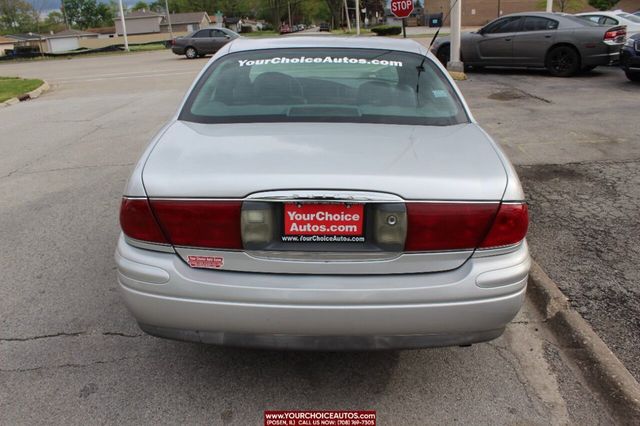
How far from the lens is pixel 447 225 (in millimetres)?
2318

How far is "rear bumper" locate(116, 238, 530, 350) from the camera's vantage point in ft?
7.51

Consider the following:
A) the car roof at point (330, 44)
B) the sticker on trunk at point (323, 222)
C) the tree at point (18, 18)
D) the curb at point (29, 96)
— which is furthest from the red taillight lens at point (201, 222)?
the tree at point (18, 18)

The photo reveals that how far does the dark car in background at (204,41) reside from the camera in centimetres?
2859

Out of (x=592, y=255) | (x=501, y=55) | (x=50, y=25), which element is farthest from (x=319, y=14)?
(x=592, y=255)

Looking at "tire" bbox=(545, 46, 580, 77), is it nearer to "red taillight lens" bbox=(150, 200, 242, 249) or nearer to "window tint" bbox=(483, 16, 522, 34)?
A: "window tint" bbox=(483, 16, 522, 34)

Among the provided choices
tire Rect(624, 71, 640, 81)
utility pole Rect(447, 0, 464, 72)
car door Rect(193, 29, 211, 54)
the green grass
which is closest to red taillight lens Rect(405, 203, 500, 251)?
tire Rect(624, 71, 640, 81)

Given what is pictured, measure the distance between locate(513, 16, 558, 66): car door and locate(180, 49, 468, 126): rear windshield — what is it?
11.9 meters

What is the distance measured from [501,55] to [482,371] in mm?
13527

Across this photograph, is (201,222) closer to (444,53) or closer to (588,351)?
(588,351)

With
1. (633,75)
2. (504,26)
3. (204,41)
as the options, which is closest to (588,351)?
(633,75)

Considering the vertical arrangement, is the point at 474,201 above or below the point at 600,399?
above

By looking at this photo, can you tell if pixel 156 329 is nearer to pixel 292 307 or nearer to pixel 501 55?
pixel 292 307

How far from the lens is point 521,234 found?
243 cm

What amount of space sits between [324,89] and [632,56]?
1105 centimetres
